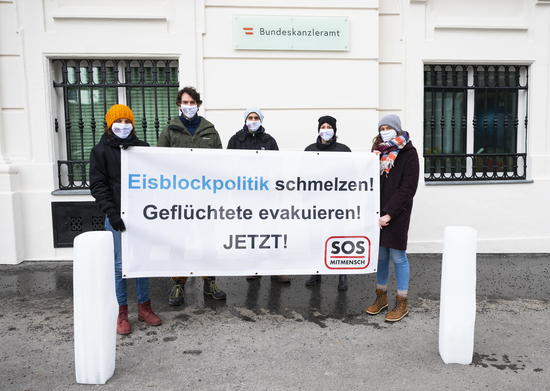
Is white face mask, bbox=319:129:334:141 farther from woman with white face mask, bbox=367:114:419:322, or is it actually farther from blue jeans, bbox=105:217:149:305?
blue jeans, bbox=105:217:149:305

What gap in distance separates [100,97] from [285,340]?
447cm

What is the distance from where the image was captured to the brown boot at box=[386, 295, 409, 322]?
3865 millimetres

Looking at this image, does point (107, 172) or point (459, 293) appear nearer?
point (459, 293)

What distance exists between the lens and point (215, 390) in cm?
278

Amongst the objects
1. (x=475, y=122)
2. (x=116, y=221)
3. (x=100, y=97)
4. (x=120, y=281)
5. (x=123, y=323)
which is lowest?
(x=123, y=323)

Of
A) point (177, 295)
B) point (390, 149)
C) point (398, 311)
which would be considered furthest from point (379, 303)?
point (177, 295)

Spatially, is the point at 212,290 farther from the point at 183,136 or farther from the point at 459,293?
the point at 459,293

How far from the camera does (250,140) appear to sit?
4.78m

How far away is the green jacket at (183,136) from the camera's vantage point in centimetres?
424

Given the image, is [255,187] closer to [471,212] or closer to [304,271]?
[304,271]

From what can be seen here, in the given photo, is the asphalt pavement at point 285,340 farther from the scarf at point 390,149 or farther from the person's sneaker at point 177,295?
the scarf at point 390,149

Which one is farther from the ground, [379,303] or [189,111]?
[189,111]

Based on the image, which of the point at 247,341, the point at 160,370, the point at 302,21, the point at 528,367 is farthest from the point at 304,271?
the point at 302,21

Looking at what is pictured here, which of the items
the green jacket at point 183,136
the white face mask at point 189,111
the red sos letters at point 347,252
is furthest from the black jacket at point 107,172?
the red sos letters at point 347,252
